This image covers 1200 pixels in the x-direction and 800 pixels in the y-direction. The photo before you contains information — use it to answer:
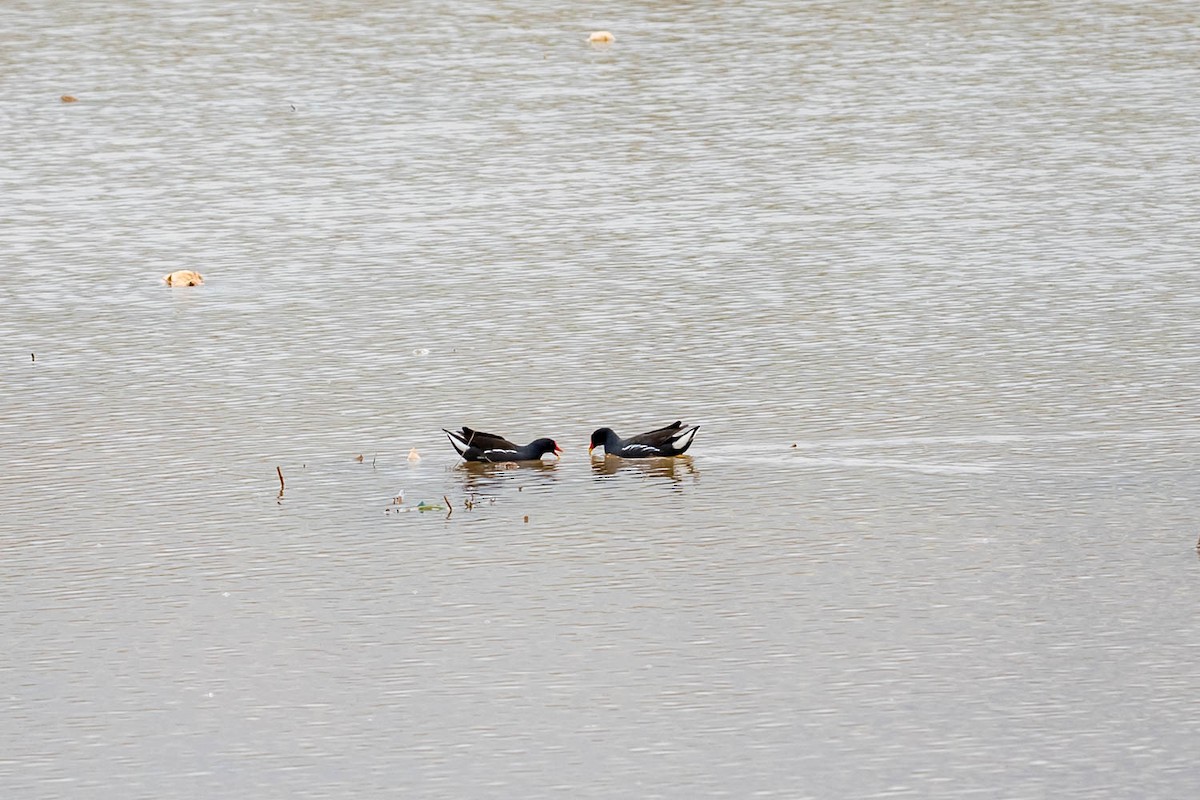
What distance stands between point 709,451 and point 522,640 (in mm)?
3136

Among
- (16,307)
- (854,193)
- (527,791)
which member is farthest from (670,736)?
(854,193)

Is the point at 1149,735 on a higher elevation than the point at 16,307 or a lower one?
lower

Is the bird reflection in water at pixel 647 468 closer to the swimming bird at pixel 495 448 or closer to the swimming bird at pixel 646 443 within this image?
the swimming bird at pixel 646 443

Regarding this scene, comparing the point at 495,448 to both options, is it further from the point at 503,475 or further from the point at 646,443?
the point at 646,443

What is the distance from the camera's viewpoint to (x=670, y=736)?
8195mm

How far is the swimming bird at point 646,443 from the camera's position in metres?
11.9

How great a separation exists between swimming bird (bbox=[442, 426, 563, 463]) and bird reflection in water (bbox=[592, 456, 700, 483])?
0.85 ft

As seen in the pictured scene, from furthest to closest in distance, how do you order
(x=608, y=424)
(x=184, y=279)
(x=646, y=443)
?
(x=184, y=279)
(x=608, y=424)
(x=646, y=443)

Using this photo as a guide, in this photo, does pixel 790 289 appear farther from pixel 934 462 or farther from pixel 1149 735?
pixel 1149 735

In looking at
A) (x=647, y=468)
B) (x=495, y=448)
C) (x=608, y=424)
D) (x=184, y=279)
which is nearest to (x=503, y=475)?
(x=495, y=448)

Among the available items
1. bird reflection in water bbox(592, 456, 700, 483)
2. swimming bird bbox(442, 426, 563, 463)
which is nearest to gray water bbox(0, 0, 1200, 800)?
bird reflection in water bbox(592, 456, 700, 483)

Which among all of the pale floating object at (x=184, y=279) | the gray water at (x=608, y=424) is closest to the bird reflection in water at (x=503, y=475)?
the gray water at (x=608, y=424)

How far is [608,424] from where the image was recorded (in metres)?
12.7

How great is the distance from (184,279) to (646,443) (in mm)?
6033
